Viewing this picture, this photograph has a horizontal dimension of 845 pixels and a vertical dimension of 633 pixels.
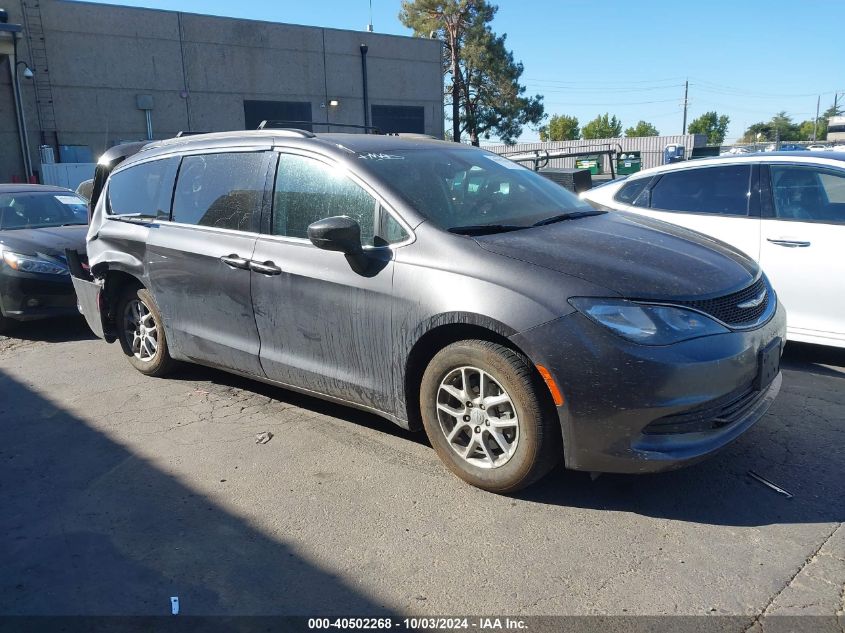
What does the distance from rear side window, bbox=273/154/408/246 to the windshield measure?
5158 millimetres

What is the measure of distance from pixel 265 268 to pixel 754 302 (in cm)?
271

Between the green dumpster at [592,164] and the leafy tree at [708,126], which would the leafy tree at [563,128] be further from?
the green dumpster at [592,164]

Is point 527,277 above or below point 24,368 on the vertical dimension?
above

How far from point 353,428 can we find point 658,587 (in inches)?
85.5

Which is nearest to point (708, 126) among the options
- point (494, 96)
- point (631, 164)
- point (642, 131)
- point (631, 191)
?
point (642, 131)

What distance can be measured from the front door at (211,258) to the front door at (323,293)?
0.53 feet

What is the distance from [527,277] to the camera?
3.16 metres

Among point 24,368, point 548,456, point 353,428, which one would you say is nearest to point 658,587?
point 548,456

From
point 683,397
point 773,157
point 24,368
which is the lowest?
point 24,368

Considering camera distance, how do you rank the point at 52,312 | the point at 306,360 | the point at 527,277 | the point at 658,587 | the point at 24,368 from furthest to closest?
the point at 52,312 < the point at 24,368 < the point at 306,360 < the point at 527,277 < the point at 658,587

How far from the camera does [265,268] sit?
13.6 ft

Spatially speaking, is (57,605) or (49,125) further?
(49,125)

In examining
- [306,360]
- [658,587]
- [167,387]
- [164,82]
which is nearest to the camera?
[658,587]

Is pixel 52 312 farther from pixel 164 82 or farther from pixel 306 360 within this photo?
pixel 164 82
